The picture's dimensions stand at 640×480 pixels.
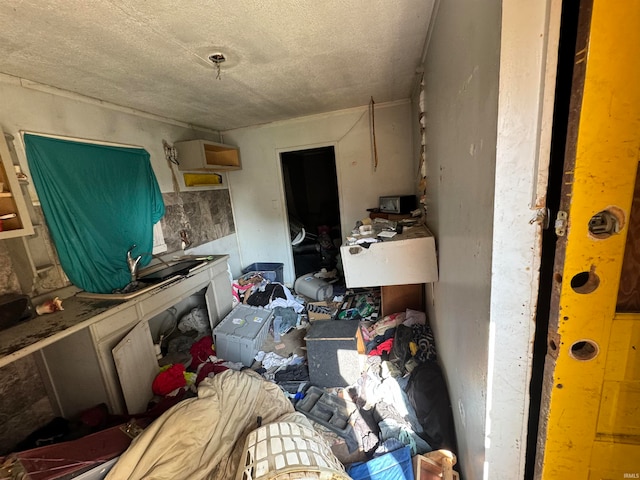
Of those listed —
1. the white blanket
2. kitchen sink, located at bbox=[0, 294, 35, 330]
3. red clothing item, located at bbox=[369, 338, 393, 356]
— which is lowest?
red clothing item, located at bbox=[369, 338, 393, 356]

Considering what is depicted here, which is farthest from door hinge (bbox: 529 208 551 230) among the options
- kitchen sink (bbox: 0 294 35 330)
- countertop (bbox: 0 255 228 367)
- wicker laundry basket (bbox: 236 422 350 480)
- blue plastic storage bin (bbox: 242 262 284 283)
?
blue plastic storage bin (bbox: 242 262 284 283)

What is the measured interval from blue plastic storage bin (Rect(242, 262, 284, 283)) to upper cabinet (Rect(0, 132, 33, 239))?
2494mm

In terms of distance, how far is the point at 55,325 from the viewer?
1.54 metres

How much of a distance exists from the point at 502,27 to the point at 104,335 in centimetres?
238

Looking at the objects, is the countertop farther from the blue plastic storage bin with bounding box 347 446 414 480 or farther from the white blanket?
the blue plastic storage bin with bounding box 347 446 414 480

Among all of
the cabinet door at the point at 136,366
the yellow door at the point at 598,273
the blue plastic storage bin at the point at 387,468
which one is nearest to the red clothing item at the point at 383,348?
the blue plastic storage bin at the point at 387,468

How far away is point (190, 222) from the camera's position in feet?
10.5

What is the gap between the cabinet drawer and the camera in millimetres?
1637

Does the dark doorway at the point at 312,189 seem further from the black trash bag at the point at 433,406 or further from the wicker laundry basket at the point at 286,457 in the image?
the wicker laundry basket at the point at 286,457

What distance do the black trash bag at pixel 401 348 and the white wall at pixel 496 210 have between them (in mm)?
820

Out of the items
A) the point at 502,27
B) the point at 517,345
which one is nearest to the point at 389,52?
the point at 502,27

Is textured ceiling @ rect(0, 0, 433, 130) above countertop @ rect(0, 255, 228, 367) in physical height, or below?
above

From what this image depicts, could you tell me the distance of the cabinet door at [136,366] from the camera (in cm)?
173

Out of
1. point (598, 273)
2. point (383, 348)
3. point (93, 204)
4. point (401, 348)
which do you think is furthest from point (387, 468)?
point (93, 204)
